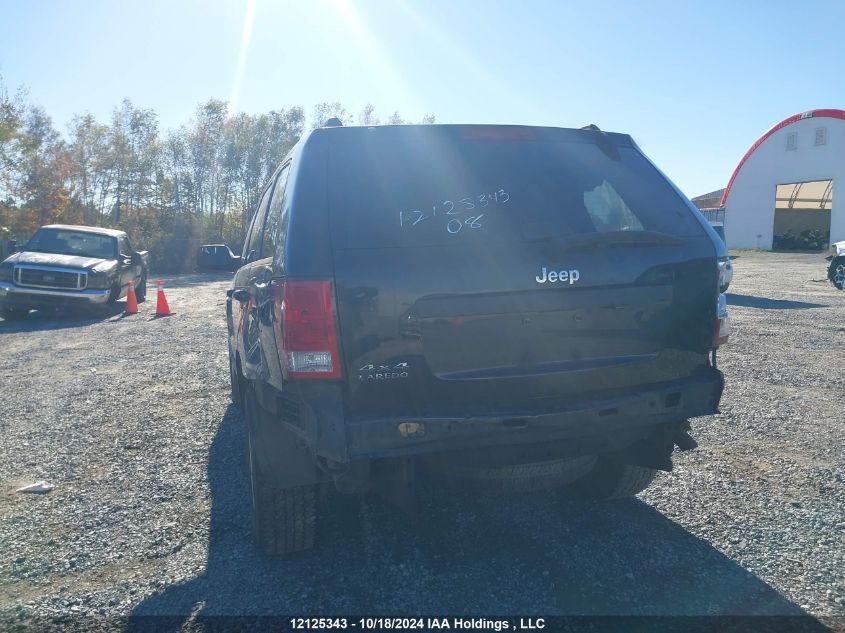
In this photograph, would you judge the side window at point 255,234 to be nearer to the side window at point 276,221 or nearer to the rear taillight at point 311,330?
the side window at point 276,221

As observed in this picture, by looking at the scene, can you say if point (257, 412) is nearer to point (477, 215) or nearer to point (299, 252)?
point (299, 252)

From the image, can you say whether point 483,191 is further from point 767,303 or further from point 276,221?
point 767,303

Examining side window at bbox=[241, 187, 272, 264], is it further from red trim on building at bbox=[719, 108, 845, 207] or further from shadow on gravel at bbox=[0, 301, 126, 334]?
red trim on building at bbox=[719, 108, 845, 207]

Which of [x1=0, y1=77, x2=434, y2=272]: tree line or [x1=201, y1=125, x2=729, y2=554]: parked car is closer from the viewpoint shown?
[x1=201, y1=125, x2=729, y2=554]: parked car

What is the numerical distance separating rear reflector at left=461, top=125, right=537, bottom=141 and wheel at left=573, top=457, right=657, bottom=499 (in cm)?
173

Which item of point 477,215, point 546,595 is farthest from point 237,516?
point 477,215

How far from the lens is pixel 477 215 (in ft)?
10.3

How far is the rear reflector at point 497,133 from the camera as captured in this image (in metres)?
3.40

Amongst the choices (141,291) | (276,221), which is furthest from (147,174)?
(276,221)

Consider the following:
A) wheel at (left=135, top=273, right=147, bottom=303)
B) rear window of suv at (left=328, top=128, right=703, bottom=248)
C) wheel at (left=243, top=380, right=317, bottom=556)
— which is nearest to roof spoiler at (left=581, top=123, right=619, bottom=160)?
rear window of suv at (left=328, top=128, right=703, bottom=248)

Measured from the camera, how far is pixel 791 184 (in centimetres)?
4300

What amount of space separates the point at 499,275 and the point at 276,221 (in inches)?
48.9

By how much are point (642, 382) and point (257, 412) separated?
1.80 m

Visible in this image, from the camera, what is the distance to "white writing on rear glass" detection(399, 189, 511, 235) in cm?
308
